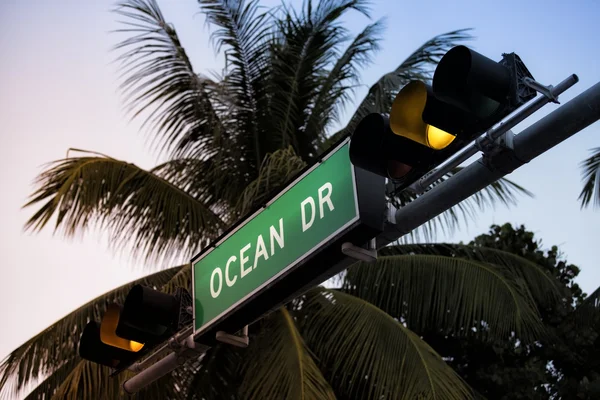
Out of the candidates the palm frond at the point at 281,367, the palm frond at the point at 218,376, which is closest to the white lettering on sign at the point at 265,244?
the palm frond at the point at 281,367

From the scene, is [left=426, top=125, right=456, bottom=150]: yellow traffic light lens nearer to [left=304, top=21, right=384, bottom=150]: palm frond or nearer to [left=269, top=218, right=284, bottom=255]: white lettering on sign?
[left=269, top=218, right=284, bottom=255]: white lettering on sign

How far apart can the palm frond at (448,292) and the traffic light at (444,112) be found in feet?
22.0

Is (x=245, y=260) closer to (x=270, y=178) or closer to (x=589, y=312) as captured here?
(x=270, y=178)

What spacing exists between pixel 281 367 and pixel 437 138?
5.68 metres

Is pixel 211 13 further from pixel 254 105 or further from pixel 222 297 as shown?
pixel 222 297

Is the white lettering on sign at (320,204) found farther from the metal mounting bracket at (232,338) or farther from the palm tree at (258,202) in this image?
the palm tree at (258,202)

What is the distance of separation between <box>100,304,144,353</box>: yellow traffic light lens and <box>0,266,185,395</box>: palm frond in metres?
5.23

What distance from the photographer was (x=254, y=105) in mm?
11945

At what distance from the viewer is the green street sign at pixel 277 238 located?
3.65 m

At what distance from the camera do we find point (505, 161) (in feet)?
10.4

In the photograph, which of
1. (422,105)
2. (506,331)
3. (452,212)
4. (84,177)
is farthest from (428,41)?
(422,105)

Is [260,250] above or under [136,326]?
above

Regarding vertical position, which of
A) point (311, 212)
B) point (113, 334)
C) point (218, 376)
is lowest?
point (218, 376)

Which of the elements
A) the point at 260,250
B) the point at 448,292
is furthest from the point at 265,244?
the point at 448,292
